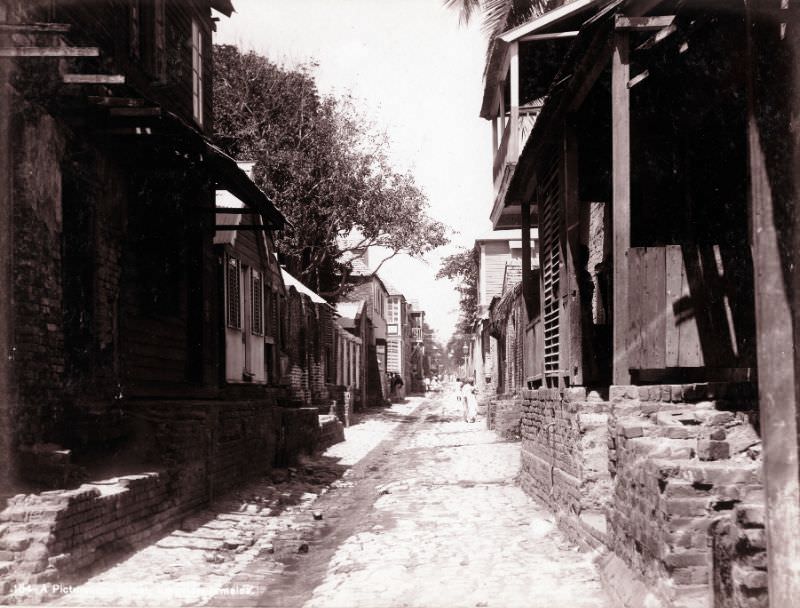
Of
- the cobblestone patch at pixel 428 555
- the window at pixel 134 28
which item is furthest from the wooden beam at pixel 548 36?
the cobblestone patch at pixel 428 555

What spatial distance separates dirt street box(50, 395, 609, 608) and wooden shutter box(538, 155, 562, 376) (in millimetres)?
2074

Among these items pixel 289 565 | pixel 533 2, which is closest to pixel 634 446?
pixel 289 565

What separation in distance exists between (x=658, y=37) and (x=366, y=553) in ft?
18.4

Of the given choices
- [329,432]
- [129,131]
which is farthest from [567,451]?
[329,432]

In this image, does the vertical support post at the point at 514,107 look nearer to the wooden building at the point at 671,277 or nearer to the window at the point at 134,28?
the wooden building at the point at 671,277

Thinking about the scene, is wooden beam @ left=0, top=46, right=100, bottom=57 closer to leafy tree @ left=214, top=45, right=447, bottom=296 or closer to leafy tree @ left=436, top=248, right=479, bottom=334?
leafy tree @ left=214, top=45, right=447, bottom=296

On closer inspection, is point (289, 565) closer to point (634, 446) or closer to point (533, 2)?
point (634, 446)

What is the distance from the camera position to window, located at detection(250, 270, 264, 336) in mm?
17719

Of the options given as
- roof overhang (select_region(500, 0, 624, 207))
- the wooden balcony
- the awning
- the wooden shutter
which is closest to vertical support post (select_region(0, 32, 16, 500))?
the awning

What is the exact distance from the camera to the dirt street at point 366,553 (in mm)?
6168

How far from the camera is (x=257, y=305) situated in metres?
18.0

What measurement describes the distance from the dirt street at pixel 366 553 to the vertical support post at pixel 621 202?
6.28ft

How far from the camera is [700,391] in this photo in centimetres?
620

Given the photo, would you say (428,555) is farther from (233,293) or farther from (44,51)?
(233,293)
